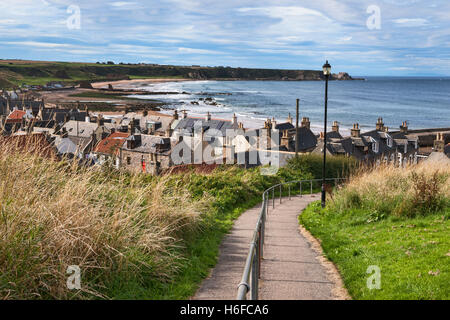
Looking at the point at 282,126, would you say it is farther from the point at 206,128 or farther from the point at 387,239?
the point at 387,239

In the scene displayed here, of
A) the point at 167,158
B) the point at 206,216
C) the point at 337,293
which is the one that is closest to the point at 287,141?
the point at 167,158

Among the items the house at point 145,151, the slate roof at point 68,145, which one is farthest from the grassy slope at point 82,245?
the house at point 145,151

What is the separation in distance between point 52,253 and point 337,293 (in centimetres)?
491

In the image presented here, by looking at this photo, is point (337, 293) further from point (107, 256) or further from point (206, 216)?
point (206, 216)

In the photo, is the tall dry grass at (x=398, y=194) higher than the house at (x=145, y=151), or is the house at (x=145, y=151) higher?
the tall dry grass at (x=398, y=194)

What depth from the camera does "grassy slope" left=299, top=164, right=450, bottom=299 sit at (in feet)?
24.0

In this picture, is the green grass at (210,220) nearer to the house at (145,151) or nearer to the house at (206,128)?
the house at (145,151)

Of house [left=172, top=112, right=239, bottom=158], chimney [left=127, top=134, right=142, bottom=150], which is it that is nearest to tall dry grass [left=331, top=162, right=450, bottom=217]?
chimney [left=127, top=134, right=142, bottom=150]

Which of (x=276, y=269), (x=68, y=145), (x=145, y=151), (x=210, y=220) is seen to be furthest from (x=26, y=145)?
(x=145, y=151)

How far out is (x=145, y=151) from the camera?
41594 millimetres

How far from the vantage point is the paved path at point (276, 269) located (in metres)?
7.62

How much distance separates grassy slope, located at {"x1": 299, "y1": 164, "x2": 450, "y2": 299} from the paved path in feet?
1.78

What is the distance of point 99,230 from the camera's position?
709 cm

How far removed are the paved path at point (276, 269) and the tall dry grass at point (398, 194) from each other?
7.95ft
